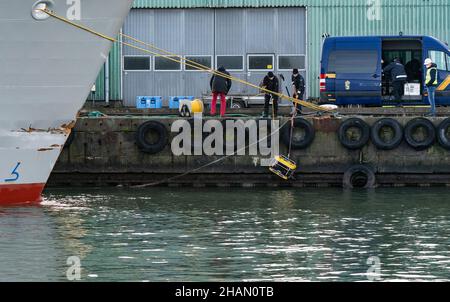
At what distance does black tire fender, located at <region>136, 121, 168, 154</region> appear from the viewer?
29.8 m

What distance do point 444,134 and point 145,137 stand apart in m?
7.58

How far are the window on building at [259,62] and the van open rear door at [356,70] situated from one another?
854cm

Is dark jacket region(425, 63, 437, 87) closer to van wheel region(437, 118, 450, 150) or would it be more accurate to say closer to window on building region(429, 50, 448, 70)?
van wheel region(437, 118, 450, 150)

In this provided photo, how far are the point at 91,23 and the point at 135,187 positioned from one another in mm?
5986

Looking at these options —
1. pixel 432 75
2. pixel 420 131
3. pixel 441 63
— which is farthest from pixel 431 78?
pixel 441 63

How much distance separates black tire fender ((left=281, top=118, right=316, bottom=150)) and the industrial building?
13822mm

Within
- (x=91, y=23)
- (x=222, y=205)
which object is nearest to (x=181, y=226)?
(x=222, y=205)

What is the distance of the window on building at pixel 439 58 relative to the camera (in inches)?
1403

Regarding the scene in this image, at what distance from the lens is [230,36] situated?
145 ft

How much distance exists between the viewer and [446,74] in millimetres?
35531

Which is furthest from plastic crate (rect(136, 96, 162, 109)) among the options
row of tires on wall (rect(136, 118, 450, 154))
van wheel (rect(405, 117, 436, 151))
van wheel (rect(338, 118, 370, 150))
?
van wheel (rect(405, 117, 436, 151))

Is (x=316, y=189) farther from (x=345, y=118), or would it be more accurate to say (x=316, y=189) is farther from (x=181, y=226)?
(x=181, y=226)

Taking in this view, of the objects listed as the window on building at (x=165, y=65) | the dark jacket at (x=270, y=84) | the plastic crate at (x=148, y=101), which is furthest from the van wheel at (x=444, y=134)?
the window on building at (x=165, y=65)

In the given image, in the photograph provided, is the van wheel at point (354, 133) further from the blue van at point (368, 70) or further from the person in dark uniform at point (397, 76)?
the blue van at point (368, 70)
